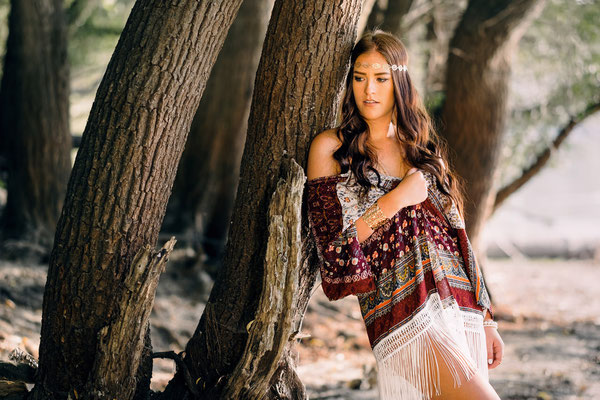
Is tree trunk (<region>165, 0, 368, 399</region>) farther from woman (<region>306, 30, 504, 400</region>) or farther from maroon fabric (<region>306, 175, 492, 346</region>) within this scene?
maroon fabric (<region>306, 175, 492, 346</region>)

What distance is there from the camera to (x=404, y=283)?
9.37ft

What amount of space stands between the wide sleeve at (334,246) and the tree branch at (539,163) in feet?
Result: 21.5

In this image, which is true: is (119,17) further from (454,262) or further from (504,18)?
(454,262)

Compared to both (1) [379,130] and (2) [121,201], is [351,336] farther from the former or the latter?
(2) [121,201]

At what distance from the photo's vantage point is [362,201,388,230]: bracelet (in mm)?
2807

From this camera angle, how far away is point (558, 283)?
439 inches

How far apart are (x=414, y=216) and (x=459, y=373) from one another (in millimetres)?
680

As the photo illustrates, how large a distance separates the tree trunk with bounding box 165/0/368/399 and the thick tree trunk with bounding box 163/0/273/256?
3.82 m

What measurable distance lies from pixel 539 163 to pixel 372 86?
263 inches

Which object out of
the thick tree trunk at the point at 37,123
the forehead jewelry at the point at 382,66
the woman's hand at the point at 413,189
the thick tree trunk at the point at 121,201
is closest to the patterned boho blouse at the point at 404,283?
the woman's hand at the point at 413,189

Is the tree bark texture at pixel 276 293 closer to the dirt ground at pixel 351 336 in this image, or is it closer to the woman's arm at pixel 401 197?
the woman's arm at pixel 401 197

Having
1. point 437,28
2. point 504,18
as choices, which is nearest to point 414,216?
point 504,18

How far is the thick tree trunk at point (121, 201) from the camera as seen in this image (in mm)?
Result: 2785

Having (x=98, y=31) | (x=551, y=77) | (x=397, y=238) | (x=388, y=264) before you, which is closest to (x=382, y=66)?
(x=397, y=238)
